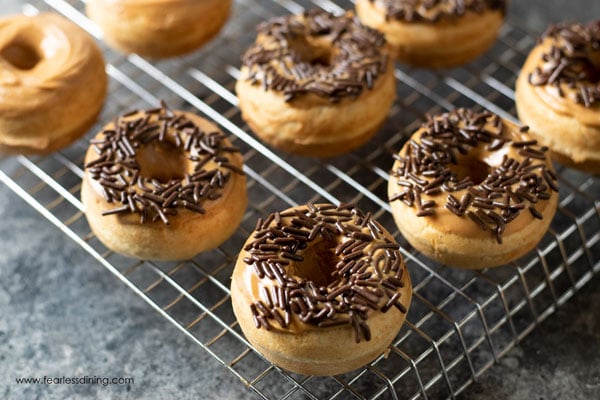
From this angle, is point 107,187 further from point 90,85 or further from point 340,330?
point 340,330

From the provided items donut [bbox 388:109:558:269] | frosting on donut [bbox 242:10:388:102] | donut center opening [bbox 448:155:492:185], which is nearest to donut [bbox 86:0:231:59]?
frosting on donut [bbox 242:10:388:102]

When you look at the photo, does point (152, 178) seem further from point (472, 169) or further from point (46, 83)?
point (472, 169)

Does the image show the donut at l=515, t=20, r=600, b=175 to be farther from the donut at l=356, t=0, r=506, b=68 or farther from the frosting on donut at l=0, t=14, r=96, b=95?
the frosting on donut at l=0, t=14, r=96, b=95

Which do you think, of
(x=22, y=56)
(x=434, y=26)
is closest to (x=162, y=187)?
(x=22, y=56)

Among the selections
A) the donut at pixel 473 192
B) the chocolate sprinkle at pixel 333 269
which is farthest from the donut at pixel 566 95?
the chocolate sprinkle at pixel 333 269

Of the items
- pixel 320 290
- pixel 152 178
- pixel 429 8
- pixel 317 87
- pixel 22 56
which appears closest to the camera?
pixel 320 290

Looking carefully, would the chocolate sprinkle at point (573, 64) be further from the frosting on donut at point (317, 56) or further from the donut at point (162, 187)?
the donut at point (162, 187)
